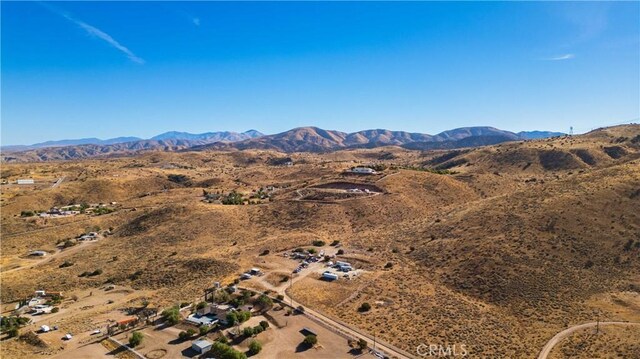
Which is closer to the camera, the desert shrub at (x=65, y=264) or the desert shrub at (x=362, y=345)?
the desert shrub at (x=362, y=345)

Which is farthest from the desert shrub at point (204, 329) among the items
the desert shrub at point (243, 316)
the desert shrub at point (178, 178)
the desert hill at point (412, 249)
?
the desert shrub at point (178, 178)

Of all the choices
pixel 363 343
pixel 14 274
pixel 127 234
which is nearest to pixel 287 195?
pixel 127 234

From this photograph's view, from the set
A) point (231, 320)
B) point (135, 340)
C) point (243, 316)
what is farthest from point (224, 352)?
point (135, 340)

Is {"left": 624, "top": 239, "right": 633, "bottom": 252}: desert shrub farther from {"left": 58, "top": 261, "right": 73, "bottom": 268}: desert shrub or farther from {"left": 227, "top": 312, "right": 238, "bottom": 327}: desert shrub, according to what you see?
{"left": 58, "top": 261, "right": 73, "bottom": 268}: desert shrub

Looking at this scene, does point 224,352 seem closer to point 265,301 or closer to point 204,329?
point 204,329

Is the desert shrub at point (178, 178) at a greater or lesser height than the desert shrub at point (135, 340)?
greater

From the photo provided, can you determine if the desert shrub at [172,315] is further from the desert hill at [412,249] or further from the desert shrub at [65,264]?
the desert shrub at [65,264]

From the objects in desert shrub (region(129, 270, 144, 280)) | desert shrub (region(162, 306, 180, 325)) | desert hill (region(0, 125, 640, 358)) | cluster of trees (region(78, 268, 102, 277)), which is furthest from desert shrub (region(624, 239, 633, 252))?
cluster of trees (region(78, 268, 102, 277))
